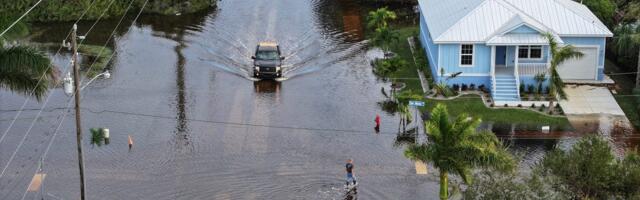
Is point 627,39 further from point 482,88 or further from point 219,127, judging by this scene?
point 219,127

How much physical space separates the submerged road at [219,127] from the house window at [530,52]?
694 centimetres

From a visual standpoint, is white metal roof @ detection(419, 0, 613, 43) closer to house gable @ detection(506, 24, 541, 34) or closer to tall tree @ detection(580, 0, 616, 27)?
house gable @ detection(506, 24, 541, 34)

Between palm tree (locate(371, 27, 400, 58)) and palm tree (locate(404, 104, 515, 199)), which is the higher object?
palm tree (locate(371, 27, 400, 58))

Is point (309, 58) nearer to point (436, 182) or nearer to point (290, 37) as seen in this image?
point (290, 37)

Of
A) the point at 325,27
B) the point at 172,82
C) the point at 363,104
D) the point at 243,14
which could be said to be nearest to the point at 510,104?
the point at 363,104

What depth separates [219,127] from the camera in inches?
1747

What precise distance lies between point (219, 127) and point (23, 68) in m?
15.6

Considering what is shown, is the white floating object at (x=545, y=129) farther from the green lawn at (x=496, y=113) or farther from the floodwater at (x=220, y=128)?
the green lawn at (x=496, y=113)

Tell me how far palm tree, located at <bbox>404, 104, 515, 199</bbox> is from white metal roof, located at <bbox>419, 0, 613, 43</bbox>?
18.1m

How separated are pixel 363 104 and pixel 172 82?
10305 mm

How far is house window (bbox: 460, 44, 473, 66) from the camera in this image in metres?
49.6

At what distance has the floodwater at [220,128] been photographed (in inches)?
1464

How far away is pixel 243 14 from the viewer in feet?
230

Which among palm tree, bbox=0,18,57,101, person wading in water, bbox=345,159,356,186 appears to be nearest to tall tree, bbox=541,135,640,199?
person wading in water, bbox=345,159,356,186
